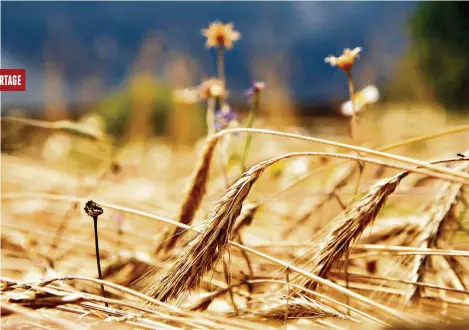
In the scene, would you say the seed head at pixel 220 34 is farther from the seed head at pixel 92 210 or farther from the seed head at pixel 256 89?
the seed head at pixel 92 210

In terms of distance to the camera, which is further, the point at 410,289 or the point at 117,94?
the point at 117,94

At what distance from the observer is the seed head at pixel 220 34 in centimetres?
98

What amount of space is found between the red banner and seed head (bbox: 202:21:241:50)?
423mm

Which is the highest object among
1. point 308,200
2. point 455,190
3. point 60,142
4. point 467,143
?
point 60,142

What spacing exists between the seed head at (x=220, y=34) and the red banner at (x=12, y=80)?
423 millimetres

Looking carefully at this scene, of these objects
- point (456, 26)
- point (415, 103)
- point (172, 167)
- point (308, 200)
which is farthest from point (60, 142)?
point (456, 26)

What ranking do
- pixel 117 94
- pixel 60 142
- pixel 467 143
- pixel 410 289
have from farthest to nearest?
1. pixel 117 94
2. pixel 60 142
3. pixel 467 143
4. pixel 410 289

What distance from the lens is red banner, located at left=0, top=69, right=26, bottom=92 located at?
1061mm

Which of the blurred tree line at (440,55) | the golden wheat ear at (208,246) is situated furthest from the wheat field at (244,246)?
the blurred tree line at (440,55)

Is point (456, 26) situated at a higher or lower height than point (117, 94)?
higher

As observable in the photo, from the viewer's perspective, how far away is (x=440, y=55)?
6160 millimetres

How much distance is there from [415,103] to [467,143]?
2.83 meters

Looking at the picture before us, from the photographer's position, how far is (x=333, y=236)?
2.05 ft

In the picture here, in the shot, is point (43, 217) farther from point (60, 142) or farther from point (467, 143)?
point (467, 143)
